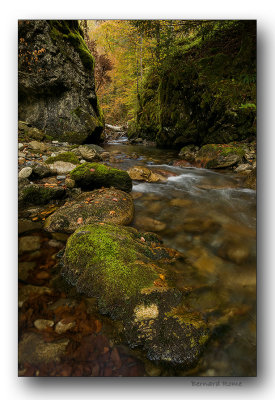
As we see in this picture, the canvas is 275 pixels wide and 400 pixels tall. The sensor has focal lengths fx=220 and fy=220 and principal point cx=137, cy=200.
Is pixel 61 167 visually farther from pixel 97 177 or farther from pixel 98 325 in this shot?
pixel 98 325

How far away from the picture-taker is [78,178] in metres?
4.26

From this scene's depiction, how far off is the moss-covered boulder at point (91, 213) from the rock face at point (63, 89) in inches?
164

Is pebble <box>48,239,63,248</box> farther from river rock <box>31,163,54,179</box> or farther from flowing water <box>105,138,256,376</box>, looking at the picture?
river rock <box>31,163,54,179</box>

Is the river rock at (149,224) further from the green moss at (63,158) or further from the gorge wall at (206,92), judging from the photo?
the green moss at (63,158)

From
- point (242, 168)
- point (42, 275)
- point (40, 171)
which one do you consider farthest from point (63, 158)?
point (242, 168)

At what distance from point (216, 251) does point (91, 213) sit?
173cm

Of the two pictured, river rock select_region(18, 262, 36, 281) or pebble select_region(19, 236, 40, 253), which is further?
pebble select_region(19, 236, 40, 253)

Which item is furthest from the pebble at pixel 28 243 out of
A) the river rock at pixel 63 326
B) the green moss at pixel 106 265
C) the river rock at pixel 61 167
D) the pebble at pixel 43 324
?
the river rock at pixel 61 167

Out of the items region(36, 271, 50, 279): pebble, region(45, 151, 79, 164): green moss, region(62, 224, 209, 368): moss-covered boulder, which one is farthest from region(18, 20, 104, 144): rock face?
region(62, 224, 209, 368): moss-covered boulder

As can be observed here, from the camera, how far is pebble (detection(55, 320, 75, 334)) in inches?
65.5

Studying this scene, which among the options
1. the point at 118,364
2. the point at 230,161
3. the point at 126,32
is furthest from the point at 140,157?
the point at 118,364

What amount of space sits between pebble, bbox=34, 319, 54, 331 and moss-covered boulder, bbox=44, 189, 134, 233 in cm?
130

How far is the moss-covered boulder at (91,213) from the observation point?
9.78 feet
